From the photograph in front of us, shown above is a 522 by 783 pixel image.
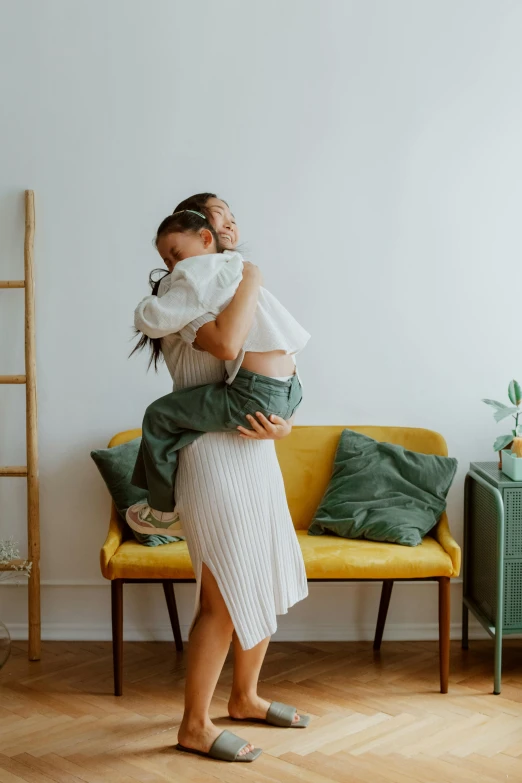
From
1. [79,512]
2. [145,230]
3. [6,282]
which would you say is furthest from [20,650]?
[145,230]

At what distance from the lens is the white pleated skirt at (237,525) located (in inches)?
95.6

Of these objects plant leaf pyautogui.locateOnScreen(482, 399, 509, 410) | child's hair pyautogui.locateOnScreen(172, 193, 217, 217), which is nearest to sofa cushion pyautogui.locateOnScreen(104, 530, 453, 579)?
plant leaf pyautogui.locateOnScreen(482, 399, 509, 410)

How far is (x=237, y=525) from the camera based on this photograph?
2432mm

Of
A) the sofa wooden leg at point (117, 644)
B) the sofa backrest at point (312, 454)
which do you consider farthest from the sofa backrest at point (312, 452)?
the sofa wooden leg at point (117, 644)

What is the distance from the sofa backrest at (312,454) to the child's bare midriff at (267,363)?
109cm

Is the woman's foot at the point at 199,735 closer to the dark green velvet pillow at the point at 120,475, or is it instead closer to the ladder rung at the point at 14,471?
the dark green velvet pillow at the point at 120,475

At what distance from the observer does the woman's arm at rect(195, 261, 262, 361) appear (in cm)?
232

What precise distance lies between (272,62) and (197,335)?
5.48ft

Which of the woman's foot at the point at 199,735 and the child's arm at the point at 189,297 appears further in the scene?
the woman's foot at the point at 199,735

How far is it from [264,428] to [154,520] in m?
0.48

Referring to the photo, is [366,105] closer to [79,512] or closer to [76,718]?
[79,512]

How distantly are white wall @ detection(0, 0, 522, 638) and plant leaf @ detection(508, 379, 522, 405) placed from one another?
32cm

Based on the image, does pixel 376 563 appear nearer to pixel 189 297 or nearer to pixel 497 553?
pixel 497 553

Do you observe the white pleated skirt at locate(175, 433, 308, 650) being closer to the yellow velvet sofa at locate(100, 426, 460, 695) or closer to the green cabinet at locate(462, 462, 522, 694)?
the yellow velvet sofa at locate(100, 426, 460, 695)
